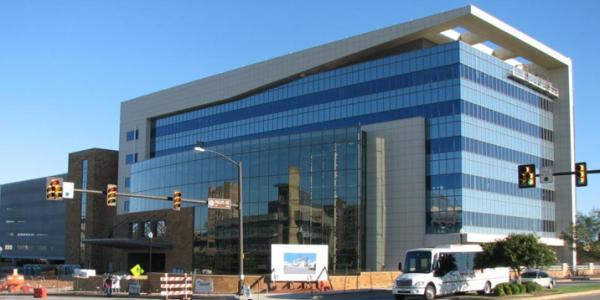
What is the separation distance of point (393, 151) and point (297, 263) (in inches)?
1011

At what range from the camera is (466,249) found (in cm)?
3828

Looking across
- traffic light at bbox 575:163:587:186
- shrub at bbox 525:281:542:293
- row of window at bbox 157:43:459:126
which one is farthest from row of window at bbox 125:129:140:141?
traffic light at bbox 575:163:587:186

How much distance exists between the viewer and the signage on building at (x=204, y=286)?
4412cm

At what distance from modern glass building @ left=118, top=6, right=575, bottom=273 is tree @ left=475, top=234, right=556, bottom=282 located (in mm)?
24331

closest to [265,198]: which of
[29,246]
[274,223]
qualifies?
[274,223]

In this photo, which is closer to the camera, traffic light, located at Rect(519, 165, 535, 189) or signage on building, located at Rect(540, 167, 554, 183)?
traffic light, located at Rect(519, 165, 535, 189)

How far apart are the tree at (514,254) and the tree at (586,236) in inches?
1586

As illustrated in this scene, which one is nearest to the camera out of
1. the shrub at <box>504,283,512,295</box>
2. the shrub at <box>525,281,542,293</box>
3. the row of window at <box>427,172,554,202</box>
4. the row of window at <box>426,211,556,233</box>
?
the shrub at <box>504,283,512,295</box>

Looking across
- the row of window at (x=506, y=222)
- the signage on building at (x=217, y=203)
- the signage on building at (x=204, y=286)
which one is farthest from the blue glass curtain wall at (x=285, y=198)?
the signage on building at (x=217, y=203)

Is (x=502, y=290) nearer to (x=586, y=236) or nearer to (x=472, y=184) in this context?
(x=472, y=184)

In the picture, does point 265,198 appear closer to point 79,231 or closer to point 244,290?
point 244,290

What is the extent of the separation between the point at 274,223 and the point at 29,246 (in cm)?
11620

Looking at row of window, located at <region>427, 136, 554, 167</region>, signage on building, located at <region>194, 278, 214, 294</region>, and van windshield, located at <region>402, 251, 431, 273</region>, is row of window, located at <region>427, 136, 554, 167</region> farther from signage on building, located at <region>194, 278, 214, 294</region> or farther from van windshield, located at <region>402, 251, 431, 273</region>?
signage on building, located at <region>194, 278, 214, 294</region>

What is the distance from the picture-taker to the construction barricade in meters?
40.7
